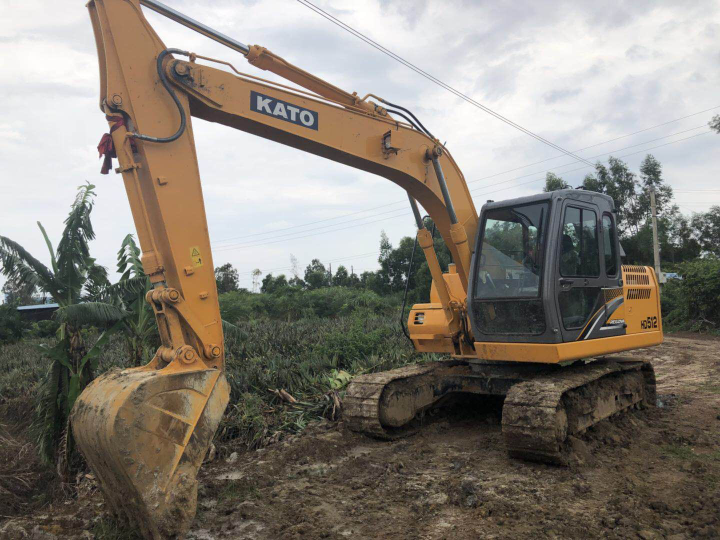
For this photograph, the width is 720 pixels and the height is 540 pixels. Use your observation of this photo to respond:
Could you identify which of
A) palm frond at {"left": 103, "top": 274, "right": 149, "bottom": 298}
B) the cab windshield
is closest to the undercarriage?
the cab windshield

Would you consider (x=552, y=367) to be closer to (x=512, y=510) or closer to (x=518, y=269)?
(x=518, y=269)

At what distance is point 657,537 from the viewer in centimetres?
383

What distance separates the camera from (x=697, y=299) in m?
19.6

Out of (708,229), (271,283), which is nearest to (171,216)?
(271,283)

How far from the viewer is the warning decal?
4328mm

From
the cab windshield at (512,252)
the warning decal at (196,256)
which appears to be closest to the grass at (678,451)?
the cab windshield at (512,252)

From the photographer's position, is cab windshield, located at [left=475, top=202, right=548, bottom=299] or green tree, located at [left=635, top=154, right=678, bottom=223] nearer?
cab windshield, located at [left=475, top=202, right=548, bottom=299]

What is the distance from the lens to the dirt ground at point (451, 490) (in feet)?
13.4

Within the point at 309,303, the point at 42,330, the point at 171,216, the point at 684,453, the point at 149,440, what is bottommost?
the point at 684,453

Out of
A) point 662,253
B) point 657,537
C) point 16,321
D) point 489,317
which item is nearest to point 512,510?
point 657,537

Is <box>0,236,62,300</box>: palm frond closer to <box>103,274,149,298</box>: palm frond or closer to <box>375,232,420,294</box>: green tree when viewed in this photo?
<box>103,274,149,298</box>: palm frond

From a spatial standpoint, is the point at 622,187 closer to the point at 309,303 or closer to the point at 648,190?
the point at 648,190

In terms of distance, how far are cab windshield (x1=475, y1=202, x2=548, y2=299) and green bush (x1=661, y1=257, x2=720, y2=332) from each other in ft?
53.0

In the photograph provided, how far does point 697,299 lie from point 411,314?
16.6m
